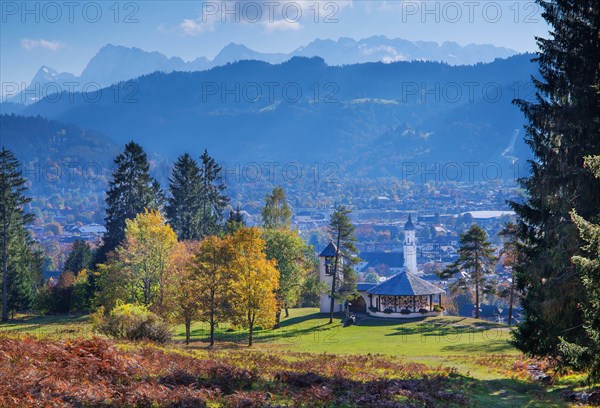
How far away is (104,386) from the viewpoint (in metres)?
14.6

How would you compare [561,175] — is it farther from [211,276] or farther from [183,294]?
[183,294]

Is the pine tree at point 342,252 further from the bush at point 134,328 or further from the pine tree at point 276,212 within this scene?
the bush at point 134,328

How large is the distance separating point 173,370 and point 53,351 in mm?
3490

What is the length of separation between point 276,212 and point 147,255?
24776 mm

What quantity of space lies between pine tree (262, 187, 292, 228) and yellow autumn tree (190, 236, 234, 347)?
85.6 ft

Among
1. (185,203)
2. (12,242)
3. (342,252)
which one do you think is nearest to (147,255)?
(12,242)

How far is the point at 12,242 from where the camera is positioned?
5700 centimetres

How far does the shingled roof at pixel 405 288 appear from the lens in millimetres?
61250

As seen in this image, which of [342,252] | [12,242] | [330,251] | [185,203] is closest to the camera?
[12,242]

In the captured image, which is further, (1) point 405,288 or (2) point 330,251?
(2) point 330,251

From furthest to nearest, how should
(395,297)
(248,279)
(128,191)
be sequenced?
(128,191), (395,297), (248,279)

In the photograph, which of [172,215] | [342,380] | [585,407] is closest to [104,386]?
[342,380]

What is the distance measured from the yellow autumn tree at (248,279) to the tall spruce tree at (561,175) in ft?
69.0

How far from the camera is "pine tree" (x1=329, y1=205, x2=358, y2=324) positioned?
190 ft
